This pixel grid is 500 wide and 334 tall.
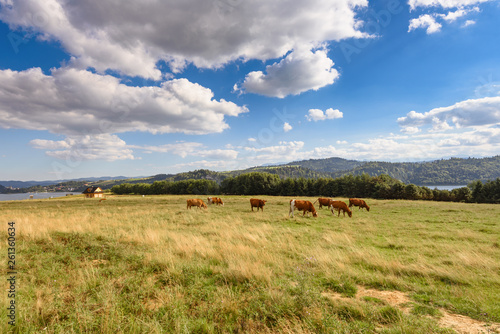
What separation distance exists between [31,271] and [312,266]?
330 inches

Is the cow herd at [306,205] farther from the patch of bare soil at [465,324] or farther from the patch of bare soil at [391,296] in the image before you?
the patch of bare soil at [465,324]

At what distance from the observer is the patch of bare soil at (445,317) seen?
3.79 m

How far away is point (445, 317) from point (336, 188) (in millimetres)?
87746

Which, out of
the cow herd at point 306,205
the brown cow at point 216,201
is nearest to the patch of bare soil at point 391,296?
the cow herd at point 306,205

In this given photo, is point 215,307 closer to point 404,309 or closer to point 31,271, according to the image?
point 404,309

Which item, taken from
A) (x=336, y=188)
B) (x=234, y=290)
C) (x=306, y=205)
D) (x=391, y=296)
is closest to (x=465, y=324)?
(x=391, y=296)

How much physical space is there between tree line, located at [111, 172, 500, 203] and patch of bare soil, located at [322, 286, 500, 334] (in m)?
79.5

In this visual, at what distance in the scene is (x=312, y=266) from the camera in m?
6.85

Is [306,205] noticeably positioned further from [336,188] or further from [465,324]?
[336,188]

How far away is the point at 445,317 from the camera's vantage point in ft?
13.9

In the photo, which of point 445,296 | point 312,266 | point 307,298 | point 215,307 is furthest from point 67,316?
point 445,296

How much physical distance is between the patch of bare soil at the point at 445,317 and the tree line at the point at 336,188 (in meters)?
79.5

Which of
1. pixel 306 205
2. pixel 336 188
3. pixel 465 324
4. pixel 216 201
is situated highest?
pixel 465 324

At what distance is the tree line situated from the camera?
66875 mm
